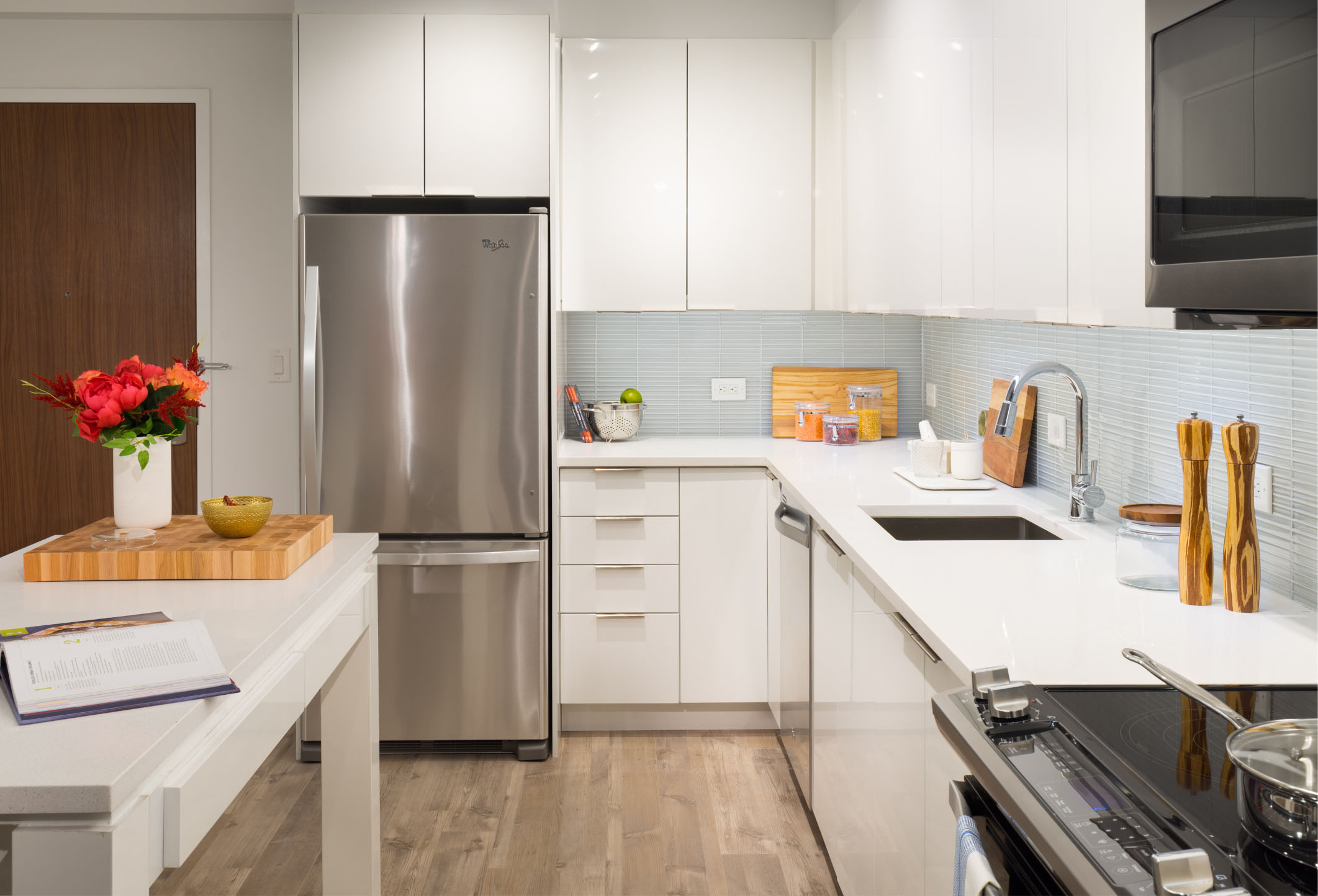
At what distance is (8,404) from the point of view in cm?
362

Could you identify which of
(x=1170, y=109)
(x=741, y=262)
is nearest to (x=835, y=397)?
(x=741, y=262)

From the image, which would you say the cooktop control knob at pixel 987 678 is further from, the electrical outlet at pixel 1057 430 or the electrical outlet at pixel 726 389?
the electrical outlet at pixel 726 389

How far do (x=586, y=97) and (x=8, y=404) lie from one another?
7.50ft

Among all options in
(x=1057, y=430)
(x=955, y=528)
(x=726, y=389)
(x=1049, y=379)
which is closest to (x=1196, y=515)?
(x=955, y=528)

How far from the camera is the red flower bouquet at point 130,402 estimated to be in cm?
182

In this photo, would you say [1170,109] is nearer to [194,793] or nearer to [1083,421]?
[1083,421]

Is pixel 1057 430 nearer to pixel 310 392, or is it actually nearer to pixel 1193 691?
pixel 1193 691

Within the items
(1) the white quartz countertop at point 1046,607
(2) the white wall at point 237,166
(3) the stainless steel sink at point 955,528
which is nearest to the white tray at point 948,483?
(1) the white quartz countertop at point 1046,607

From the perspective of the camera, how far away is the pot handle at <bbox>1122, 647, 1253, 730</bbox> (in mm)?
963

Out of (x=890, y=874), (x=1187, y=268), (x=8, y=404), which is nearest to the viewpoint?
(x=1187, y=268)

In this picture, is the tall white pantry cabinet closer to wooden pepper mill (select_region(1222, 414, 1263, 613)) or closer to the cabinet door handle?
the cabinet door handle

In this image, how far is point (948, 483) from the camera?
2625 mm

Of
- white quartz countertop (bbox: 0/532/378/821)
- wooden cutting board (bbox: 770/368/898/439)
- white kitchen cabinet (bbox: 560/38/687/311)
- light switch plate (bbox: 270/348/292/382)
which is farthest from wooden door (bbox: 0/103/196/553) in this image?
wooden cutting board (bbox: 770/368/898/439)

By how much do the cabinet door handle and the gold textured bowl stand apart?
1.13m
